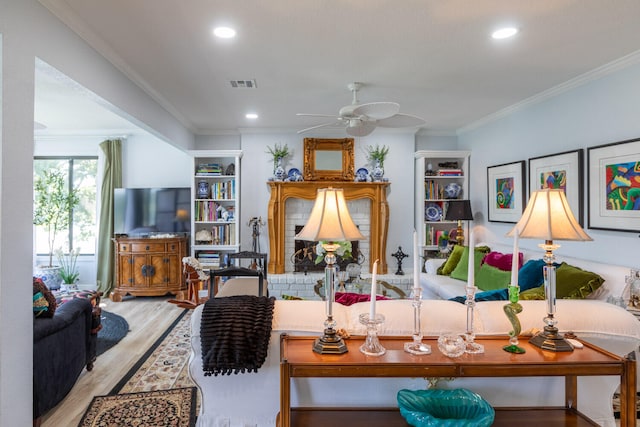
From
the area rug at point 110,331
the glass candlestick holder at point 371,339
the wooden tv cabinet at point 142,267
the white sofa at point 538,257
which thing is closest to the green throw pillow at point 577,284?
the white sofa at point 538,257

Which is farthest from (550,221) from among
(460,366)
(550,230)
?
(460,366)

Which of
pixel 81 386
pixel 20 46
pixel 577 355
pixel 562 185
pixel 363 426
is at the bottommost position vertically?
pixel 81 386

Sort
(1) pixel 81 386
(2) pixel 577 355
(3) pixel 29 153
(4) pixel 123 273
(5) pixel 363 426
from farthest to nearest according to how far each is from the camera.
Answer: (4) pixel 123 273 → (1) pixel 81 386 → (3) pixel 29 153 → (5) pixel 363 426 → (2) pixel 577 355

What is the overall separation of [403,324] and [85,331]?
8.25 ft

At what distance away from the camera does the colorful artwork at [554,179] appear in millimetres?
3611

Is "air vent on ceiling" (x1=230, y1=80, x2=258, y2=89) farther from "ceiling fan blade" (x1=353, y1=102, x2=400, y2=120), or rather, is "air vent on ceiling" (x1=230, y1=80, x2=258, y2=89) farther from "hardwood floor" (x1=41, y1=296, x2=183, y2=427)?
"hardwood floor" (x1=41, y1=296, x2=183, y2=427)

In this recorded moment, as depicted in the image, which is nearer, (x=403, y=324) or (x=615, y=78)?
(x=403, y=324)

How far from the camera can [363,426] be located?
1.68 metres

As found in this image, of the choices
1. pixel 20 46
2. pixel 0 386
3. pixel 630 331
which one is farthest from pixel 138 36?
pixel 630 331

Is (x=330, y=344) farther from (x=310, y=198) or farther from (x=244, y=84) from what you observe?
(x=310, y=198)

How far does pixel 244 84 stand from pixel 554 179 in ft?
10.4

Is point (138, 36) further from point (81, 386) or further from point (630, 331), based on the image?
point (630, 331)

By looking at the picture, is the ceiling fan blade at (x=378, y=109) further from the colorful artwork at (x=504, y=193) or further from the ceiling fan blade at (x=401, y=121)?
the colorful artwork at (x=504, y=193)

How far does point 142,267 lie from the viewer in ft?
17.3
